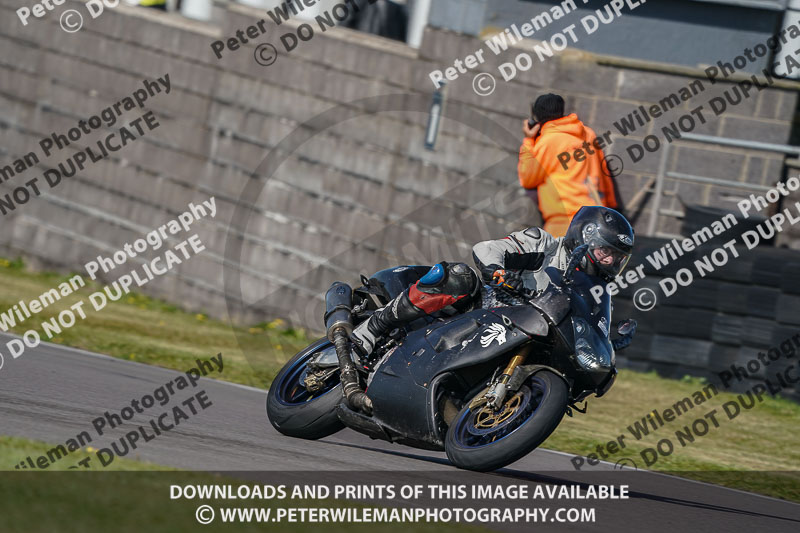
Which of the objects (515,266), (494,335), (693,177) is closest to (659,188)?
(693,177)

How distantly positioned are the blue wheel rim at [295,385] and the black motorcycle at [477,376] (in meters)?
0.11

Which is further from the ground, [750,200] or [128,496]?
[750,200]

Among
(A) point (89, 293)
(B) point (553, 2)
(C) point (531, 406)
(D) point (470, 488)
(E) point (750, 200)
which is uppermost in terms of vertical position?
(B) point (553, 2)

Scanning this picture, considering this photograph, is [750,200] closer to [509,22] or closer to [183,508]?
[509,22]

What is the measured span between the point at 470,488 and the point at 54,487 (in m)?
2.00

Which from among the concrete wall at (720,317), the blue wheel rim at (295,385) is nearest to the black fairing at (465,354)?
the blue wheel rim at (295,385)

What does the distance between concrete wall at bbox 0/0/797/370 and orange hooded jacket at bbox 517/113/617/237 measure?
1.85 metres

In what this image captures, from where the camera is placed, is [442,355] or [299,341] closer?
[442,355]

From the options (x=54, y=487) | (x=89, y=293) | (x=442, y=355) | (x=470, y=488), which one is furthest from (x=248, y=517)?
(x=89, y=293)

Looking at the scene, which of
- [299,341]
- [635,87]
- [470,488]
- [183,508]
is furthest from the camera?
[299,341]

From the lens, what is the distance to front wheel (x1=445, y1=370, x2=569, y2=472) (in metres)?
5.46

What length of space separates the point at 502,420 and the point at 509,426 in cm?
6

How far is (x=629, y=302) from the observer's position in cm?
1126

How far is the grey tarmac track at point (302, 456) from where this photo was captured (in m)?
5.37
